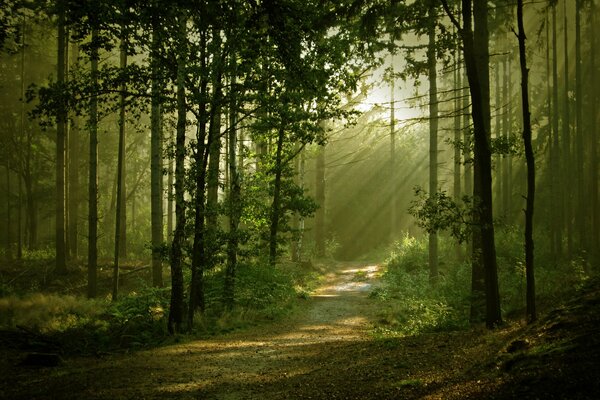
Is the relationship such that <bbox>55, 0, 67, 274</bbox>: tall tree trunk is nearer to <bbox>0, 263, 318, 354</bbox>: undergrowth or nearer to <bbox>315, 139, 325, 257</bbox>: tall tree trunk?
<bbox>0, 263, 318, 354</bbox>: undergrowth

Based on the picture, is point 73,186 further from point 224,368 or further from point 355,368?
point 355,368

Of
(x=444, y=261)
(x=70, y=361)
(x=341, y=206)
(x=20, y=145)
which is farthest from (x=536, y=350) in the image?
(x=341, y=206)

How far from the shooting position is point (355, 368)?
7.23 metres

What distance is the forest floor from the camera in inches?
177

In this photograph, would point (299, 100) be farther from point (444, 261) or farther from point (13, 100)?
point (13, 100)

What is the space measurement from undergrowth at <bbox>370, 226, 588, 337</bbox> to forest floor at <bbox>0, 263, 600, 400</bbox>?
2.01m

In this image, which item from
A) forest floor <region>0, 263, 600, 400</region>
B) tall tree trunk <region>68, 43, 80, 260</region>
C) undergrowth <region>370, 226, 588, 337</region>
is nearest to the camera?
forest floor <region>0, 263, 600, 400</region>

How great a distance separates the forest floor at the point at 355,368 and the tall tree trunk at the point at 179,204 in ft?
3.80

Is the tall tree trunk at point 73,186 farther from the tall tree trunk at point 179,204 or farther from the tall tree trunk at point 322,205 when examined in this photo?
the tall tree trunk at point 179,204

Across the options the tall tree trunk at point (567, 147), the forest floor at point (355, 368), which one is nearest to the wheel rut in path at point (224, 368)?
the forest floor at point (355, 368)

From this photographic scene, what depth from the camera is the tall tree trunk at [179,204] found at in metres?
10.2

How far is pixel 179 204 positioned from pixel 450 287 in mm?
10459

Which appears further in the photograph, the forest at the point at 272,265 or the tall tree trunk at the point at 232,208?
the tall tree trunk at the point at 232,208

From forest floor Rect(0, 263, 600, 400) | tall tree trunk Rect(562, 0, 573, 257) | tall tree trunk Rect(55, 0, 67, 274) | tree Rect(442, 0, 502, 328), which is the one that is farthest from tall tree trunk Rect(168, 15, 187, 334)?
tall tree trunk Rect(562, 0, 573, 257)
